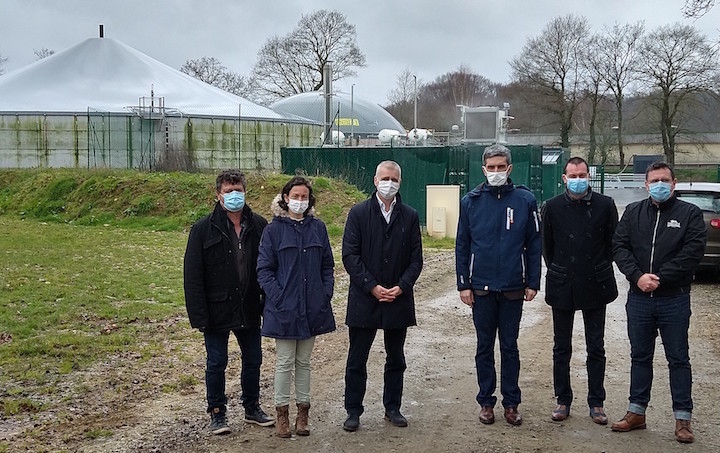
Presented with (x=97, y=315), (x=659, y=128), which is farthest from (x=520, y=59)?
(x=97, y=315)

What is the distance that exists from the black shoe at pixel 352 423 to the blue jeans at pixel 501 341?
98 cm

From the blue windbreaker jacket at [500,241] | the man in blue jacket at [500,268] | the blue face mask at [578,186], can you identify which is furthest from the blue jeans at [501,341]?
the blue face mask at [578,186]

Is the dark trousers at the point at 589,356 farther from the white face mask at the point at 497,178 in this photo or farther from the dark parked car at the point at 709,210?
the dark parked car at the point at 709,210

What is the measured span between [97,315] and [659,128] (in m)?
56.8

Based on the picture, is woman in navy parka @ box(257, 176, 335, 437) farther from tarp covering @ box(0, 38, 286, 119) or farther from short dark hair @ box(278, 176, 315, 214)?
tarp covering @ box(0, 38, 286, 119)

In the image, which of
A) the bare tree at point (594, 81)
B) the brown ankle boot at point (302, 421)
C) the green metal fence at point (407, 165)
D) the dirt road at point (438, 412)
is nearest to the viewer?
the dirt road at point (438, 412)

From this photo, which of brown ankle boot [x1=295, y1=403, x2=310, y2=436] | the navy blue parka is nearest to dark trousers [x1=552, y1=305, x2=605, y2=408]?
the navy blue parka

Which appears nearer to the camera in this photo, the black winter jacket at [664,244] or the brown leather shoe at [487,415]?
the black winter jacket at [664,244]

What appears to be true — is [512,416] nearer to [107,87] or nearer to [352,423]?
[352,423]

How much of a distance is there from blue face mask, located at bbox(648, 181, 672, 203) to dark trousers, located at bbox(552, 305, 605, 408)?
98cm

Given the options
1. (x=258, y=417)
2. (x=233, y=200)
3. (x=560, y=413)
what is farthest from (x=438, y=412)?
(x=233, y=200)

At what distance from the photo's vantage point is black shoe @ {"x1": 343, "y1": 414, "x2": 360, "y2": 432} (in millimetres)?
6191

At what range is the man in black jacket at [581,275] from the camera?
21.2 ft

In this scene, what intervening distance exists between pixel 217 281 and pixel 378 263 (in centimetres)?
125
